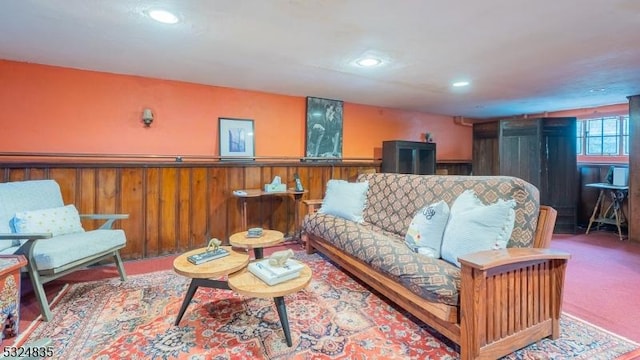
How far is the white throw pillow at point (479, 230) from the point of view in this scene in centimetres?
181

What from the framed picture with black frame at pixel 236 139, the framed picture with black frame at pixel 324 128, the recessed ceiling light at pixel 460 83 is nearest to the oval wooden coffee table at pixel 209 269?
the framed picture with black frame at pixel 236 139

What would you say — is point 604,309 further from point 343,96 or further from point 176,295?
point 343,96

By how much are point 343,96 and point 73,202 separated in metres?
3.46

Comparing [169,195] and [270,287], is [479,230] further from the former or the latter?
[169,195]

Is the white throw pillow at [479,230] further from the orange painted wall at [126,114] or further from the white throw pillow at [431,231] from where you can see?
the orange painted wall at [126,114]

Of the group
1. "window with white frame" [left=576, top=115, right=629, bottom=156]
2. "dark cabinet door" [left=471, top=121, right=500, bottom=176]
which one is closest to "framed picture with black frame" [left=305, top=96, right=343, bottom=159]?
"dark cabinet door" [left=471, top=121, right=500, bottom=176]

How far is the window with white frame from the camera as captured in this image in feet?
16.6

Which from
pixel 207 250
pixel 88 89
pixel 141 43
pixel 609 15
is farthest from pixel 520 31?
pixel 88 89

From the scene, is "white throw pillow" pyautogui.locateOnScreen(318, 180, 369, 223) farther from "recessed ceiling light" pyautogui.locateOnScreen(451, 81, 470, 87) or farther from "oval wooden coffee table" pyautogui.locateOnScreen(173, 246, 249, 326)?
"recessed ceiling light" pyautogui.locateOnScreen(451, 81, 470, 87)

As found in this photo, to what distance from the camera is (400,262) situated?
1.95 m

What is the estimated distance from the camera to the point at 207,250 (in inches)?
86.6

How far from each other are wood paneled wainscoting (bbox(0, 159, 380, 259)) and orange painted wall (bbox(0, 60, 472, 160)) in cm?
22

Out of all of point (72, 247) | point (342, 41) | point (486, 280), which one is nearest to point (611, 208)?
point (486, 280)

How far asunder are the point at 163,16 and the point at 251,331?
216 centimetres
